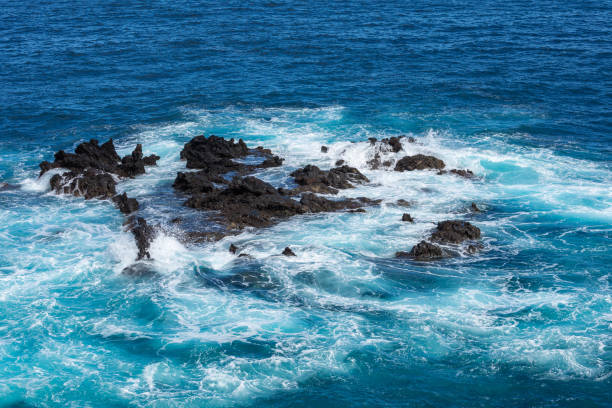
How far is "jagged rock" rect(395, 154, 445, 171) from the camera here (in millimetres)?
40719

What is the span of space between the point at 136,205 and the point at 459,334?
19.4 metres

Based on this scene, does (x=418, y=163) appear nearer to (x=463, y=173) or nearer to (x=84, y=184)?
(x=463, y=173)

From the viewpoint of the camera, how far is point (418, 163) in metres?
40.9

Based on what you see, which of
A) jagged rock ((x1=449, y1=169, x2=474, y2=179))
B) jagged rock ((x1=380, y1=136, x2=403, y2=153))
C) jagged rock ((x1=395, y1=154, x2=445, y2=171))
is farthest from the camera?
jagged rock ((x1=380, y1=136, x2=403, y2=153))

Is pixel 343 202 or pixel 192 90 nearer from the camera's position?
pixel 343 202

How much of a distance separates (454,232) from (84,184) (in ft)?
70.9

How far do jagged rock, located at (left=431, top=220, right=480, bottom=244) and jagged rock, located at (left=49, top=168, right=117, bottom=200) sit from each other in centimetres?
1904

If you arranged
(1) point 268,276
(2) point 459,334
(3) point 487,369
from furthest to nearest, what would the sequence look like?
(1) point 268,276 → (2) point 459,334 → (3) point 487,369

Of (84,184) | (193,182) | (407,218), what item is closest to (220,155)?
(193,182)

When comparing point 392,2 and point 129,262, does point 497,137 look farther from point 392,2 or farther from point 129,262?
point 392,2

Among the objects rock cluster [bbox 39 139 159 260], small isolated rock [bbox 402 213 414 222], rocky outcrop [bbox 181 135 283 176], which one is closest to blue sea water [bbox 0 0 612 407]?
small isolated rock [bbox 402 213 414 222]

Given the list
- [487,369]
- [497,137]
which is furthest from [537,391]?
[497,137]

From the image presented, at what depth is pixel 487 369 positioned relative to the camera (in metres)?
22.9

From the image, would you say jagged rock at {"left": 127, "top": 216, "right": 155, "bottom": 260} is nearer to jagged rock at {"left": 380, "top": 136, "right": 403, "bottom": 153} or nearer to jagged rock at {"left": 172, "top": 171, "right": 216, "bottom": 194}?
jagged rock at {"left": 172, "top": 171, "right": 216, "bottom": 194}
